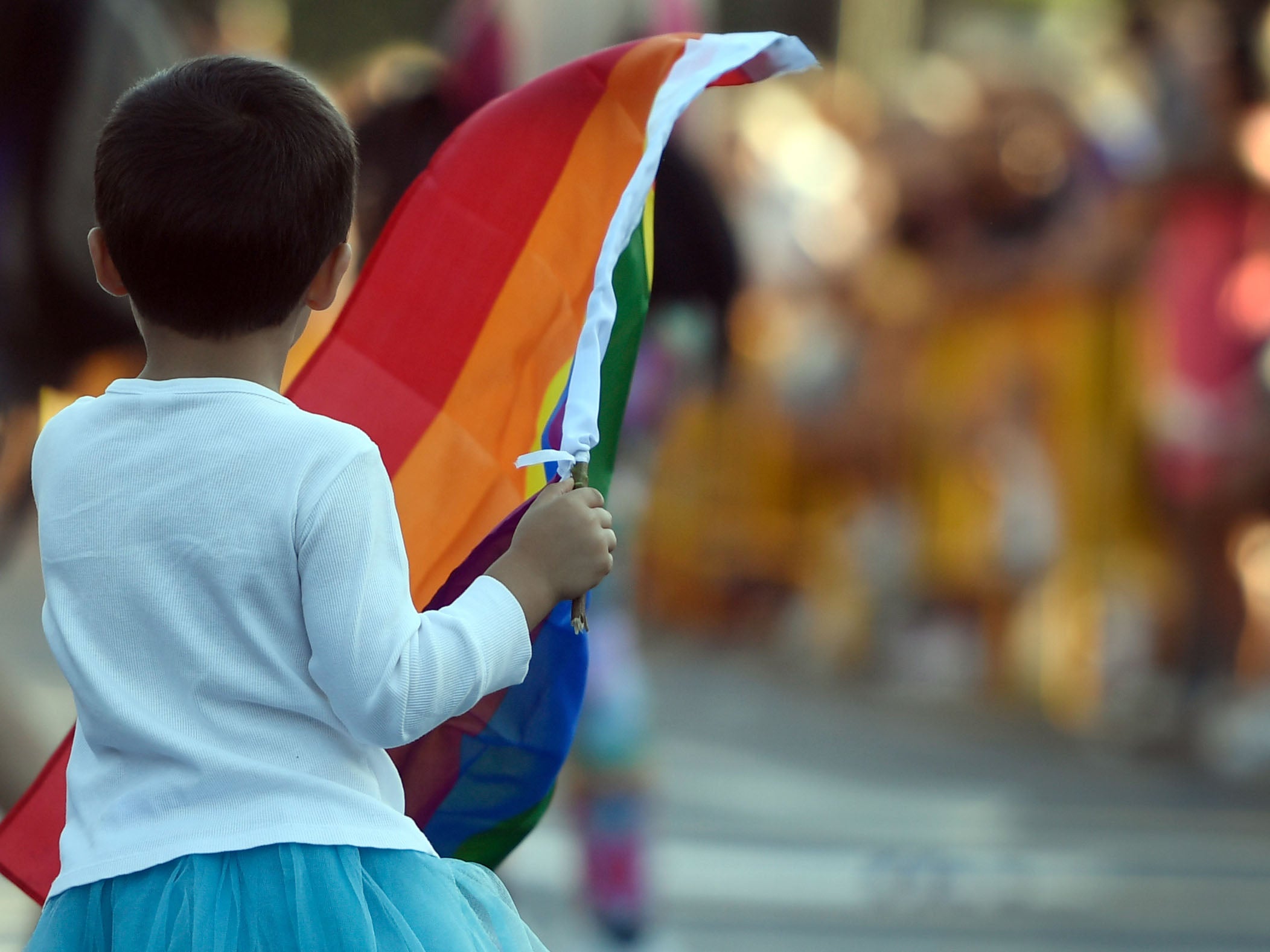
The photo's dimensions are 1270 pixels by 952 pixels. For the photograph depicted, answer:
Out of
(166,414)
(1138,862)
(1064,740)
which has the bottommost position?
(1064,740)

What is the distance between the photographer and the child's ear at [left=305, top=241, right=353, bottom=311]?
4.43 ft

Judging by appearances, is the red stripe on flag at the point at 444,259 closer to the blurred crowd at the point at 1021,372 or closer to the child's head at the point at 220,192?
the child's head at the point at 220,192

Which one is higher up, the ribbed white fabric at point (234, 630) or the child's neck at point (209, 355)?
the child's neck at point (209, 355)

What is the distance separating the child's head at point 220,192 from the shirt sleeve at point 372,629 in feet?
0.50

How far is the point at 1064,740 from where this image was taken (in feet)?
20.9

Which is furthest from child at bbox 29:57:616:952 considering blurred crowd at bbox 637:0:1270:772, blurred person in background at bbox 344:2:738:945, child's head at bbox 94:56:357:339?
blurred crowd at bbox 637:0:1270:772

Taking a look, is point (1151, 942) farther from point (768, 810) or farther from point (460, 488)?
point (460, 488)

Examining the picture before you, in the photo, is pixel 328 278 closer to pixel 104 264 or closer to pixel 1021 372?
pixel 104 264

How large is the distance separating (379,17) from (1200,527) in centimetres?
1279

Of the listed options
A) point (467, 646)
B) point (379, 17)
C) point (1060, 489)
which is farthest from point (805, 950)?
point (379, 17)

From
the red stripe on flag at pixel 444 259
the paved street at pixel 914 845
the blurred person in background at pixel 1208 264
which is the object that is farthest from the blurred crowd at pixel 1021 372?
the red stripe on flag at pixel 444 259

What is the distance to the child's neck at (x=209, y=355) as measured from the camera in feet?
4.37

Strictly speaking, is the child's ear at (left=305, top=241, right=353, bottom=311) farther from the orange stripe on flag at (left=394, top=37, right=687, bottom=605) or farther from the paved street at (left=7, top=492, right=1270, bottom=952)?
the paved street at (left=7, top=492, right=1270, bottom=952)

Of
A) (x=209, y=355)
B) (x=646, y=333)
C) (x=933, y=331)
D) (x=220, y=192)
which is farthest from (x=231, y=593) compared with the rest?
(x=933, y=331)
